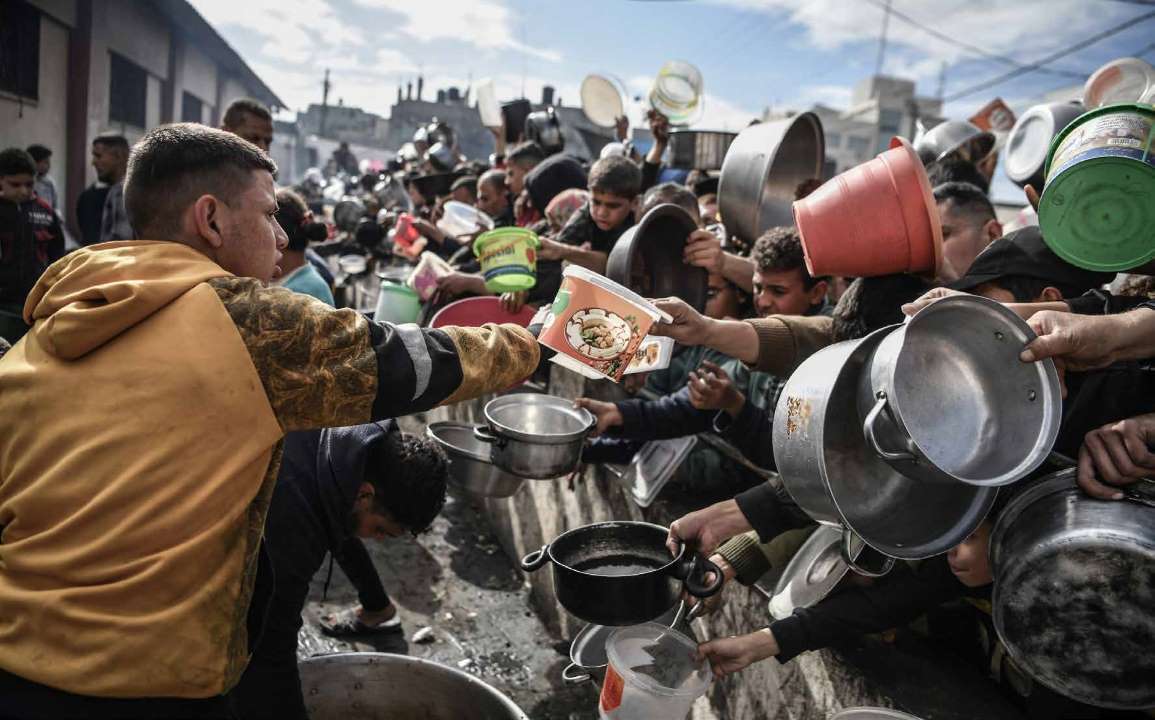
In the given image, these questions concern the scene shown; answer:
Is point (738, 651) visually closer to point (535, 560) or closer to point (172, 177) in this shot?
point (535, 560)

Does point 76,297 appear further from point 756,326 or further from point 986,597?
point 986,597

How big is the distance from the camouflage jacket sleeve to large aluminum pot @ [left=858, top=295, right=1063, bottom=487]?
0.98m

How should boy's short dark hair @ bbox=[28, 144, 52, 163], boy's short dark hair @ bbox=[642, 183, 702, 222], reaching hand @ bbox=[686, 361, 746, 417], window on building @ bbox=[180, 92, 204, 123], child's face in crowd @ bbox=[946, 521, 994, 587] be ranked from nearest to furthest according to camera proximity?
child's face in crowd @ bbox=[946, 521, 994, 587]
reaching hand @ bbox=[686, 361, 746, 417]
boy's short dark hair @ bbox=[642, 183, 702, 222]
boy's short dark hair @ bbox=[28, 144, 52, 163]
window on building @ bbox=[180, 92, 204, 123]

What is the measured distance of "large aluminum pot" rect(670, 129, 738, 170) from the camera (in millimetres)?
5586

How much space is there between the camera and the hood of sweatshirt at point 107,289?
1399mm

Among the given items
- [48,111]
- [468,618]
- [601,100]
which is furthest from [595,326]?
[48,111]

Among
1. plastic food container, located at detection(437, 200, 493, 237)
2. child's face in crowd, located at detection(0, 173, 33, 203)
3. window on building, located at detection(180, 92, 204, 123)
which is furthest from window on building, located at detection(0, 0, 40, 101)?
plastic food container, located at detection(437, 200, 493, 237)

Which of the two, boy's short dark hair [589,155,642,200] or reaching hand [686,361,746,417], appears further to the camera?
boy's short dark hair [589,155,642,200]

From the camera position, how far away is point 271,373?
1.53 metres

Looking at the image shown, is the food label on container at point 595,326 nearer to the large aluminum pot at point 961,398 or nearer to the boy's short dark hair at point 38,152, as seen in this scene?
the large aluminum pot at point 961,398

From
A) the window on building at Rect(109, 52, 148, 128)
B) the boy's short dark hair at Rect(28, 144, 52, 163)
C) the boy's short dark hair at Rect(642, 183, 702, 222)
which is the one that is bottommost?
the boy's short dark hair at Rect(28, 144, 52, 163)

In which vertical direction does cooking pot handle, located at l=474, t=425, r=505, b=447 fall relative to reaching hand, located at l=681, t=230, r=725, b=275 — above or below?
below

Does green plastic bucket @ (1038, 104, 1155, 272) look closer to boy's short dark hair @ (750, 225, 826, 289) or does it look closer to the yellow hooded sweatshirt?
boy's short dark hair @ (750, 225, 826, 289)

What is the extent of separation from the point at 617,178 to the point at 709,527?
97.8 inches
